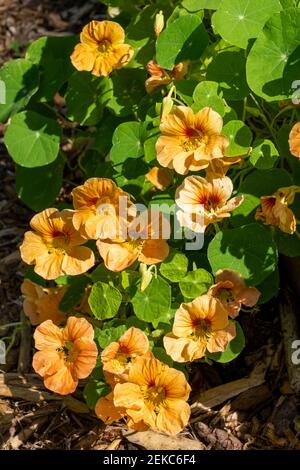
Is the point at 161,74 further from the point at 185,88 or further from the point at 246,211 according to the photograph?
the point at 246,211

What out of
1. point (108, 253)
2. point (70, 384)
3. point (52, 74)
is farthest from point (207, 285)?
point (52, 74)

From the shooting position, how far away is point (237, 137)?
2141 mm

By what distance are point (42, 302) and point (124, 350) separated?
443 millimetres

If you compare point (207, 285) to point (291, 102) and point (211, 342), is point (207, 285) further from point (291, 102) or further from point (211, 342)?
point (291, 102)

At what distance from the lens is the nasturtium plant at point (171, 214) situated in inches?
80.0

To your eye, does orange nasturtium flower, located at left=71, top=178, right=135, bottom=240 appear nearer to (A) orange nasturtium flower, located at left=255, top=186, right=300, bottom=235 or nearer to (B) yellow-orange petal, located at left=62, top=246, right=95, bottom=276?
(B) yellow-orange petal, located at left=62, top=246, right=95, bottom=276

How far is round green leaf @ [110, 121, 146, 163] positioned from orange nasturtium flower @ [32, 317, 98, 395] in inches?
20.0

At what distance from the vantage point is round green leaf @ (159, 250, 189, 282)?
216 centimetres

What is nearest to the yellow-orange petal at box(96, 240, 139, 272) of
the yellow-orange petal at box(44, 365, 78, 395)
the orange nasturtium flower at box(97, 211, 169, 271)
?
the orange nasturtium flower at box(97, 211, 169, 271)

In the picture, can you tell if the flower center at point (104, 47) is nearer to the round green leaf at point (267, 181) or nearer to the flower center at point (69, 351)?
the round green leaf at point (267, 181)

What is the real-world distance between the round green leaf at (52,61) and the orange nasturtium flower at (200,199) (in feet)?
2.80

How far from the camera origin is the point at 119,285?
7.38 feet
